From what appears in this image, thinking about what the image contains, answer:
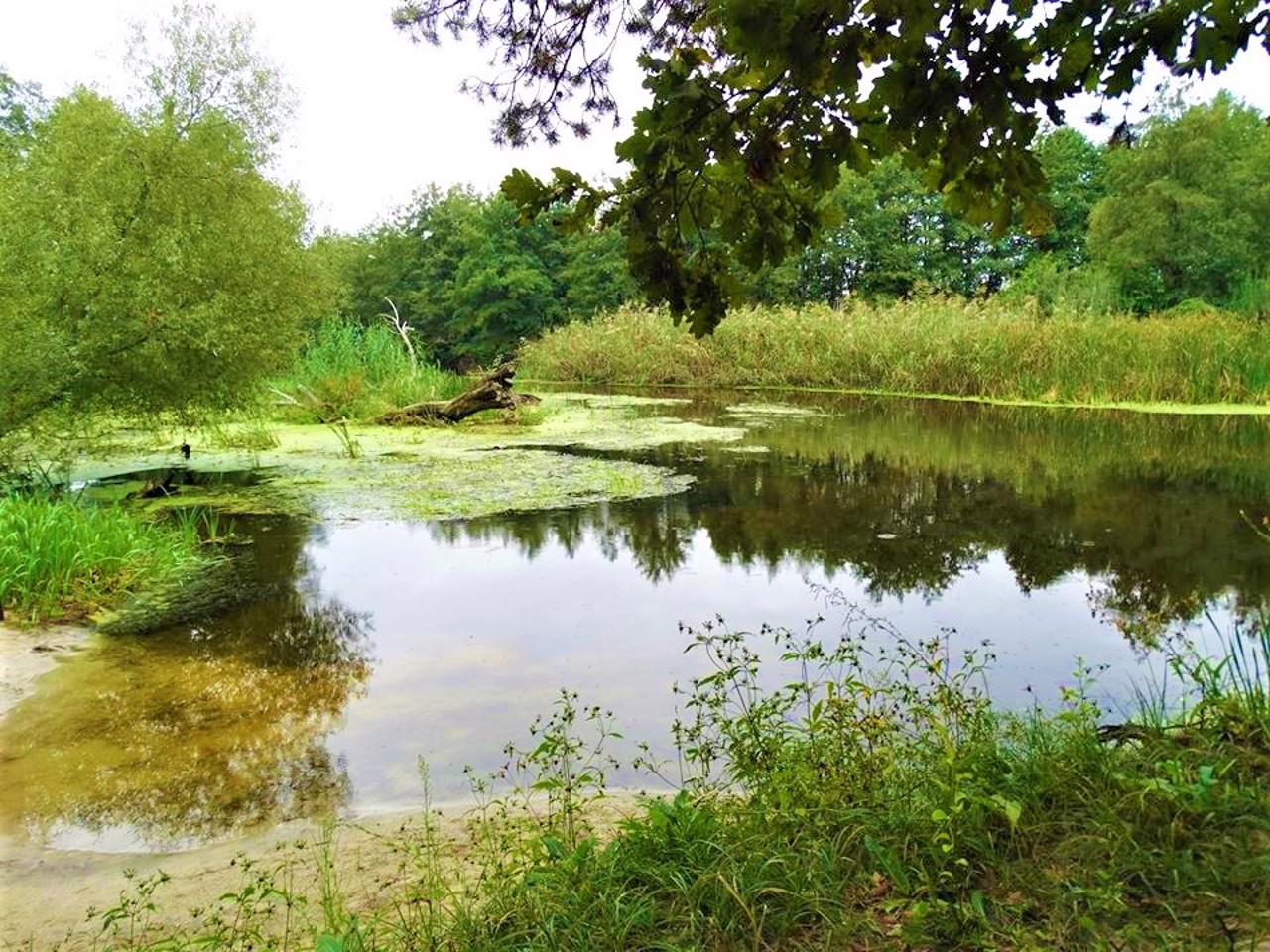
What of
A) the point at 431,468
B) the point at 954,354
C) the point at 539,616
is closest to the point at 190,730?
the point at 539,616

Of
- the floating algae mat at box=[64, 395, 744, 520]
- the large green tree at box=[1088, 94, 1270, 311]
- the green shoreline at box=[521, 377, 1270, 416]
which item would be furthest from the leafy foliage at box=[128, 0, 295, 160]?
the large green tree at box=[1088, 94, 1270, 311]

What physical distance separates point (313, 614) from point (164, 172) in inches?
189

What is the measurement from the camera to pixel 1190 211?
86.9 feet

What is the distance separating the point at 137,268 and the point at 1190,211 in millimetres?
28859

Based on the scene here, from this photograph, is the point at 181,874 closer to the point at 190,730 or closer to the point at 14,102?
the point at 190,730

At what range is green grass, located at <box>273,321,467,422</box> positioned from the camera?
46.1 feet

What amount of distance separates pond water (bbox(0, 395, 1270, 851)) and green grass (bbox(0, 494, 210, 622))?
49 cm

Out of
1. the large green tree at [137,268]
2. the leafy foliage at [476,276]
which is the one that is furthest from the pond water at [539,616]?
the leafy foliage at [476,276]

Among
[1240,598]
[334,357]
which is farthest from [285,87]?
[1240,598]

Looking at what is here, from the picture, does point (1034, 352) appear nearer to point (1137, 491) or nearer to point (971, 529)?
point (1137, 491)

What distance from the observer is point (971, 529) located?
692 centimetres

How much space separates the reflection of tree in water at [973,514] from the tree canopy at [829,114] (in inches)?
140

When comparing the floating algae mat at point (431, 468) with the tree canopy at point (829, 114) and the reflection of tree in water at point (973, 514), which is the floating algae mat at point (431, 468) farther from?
the tree canopy at point (829, 114)

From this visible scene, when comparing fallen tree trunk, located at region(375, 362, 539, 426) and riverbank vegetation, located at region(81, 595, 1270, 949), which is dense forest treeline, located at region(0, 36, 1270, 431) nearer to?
riverbank vegetation, located at region(81, 595, 1270, 949)
